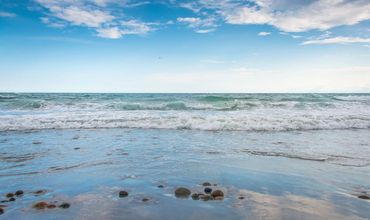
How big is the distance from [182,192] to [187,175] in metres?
1.22

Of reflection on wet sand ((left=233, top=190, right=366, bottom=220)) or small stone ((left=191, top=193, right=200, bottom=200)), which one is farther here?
small stone ((left=191, top=193, right=200, bottom=200))

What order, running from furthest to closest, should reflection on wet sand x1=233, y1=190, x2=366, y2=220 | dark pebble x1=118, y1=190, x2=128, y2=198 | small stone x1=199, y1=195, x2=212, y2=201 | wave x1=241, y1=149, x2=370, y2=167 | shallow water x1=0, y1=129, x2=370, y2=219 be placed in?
wave x1=241, y1=149, x2=370, y2=167 < dark pebble x1=118, y1=190, x2=128, y2=198 < small stone x1=199, y1=195, x2=212, y2=201 < shallow water x1=0, y1=129, x2=370, y2=219 < reflection on wet sand x1=233, y1=190, x2=366, y2=220

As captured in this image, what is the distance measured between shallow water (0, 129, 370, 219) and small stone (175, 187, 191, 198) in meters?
0.15

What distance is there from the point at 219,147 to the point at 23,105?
79.5 ft

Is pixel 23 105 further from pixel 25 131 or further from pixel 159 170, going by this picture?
pixel 159 170

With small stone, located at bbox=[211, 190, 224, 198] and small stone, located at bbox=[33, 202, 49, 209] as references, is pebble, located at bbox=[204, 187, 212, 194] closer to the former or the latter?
small stone, located at bbox=[211, 190, 224, 198]

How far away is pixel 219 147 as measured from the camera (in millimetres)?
9500

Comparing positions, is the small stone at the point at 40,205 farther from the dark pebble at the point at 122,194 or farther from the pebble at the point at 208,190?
the pebble at the point at 208,190

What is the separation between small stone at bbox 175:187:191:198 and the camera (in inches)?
196

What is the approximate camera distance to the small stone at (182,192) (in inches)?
196

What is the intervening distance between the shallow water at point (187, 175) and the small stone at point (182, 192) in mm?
147

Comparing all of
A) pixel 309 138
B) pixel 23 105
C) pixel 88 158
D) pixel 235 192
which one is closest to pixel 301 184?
pixel 235 192

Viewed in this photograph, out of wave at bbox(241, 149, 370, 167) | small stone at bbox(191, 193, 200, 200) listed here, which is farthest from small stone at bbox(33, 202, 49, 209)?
wave at bbox(241, 149, 370, 167)

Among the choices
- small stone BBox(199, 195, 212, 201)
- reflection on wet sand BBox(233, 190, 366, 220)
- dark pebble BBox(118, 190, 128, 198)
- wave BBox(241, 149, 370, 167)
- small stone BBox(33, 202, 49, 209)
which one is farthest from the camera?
wave BBox(241, 149, 370, 167)
